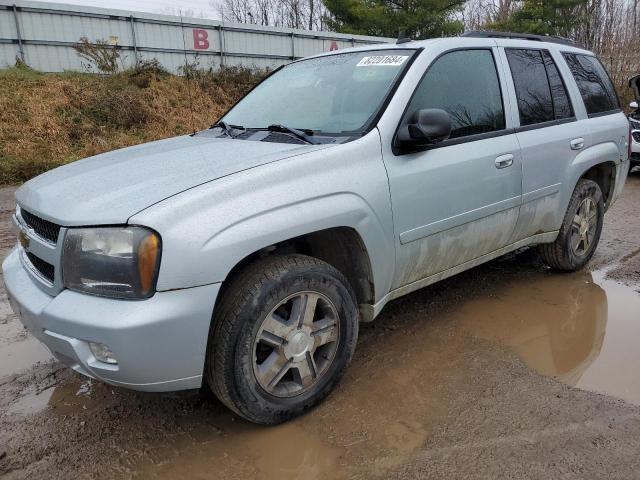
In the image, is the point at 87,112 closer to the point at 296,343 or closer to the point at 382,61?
the point at 382,61

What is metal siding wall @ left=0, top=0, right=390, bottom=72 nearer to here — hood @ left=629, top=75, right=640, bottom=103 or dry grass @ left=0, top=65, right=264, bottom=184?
dry grass @ left=0, top=65, right=264, bottom=184

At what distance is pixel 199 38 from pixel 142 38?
1.91 meters

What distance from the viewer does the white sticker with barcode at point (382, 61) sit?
3201 millimetres

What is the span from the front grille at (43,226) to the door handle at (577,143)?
360 centimetres

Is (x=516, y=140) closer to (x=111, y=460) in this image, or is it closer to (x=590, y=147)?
(x=590, y=147)

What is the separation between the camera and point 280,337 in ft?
8.20

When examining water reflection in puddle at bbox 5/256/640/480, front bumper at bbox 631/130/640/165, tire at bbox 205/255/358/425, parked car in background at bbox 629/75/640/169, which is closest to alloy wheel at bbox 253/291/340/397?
tire at bbox 205/255/358/425

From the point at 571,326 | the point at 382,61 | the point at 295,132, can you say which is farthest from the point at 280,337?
the point at 571,326

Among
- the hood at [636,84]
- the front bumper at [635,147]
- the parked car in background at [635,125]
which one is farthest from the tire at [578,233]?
the hood at [636,84]

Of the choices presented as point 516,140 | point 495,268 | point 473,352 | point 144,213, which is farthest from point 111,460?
point 495,268

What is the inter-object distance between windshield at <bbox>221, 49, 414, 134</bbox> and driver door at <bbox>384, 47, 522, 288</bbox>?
0.23 m

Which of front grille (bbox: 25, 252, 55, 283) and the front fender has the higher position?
the front fender

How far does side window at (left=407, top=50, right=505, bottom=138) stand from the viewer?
319 centimetres

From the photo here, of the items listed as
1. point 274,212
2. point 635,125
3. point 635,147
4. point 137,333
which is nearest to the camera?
point 137,333
